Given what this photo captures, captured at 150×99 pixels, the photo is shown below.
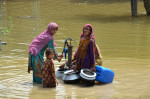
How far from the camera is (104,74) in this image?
7.16 m

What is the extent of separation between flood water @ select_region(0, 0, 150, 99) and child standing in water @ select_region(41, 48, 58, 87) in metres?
0.16

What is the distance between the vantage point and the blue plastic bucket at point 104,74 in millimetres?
7158

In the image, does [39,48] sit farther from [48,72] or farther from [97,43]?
[97,43]

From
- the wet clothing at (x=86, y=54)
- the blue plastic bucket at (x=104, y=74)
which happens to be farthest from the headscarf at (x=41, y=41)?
the blue plastic bucket at (x=104, y=74)

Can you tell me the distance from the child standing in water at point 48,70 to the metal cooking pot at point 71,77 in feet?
1.20

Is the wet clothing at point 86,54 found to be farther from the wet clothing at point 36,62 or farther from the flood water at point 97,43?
the wet clothing at point 36,62

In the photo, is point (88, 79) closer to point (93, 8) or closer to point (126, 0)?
point (93, 8)

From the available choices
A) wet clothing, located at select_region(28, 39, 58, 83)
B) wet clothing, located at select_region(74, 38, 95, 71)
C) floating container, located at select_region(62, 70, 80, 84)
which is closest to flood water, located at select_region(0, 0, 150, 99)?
floating container, located at select_region(62, 70, 80, 84)

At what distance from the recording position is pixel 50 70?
687 cm

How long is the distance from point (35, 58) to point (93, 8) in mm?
17196

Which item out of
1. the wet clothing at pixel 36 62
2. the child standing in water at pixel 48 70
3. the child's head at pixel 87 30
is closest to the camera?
the child standing in water at pixel 48 70

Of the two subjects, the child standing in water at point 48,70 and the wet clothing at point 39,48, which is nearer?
the child standing in water at point 48,70

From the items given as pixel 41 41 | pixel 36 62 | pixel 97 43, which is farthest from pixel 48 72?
pixel 97 43

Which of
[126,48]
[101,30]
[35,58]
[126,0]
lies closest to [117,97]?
[35,58]
